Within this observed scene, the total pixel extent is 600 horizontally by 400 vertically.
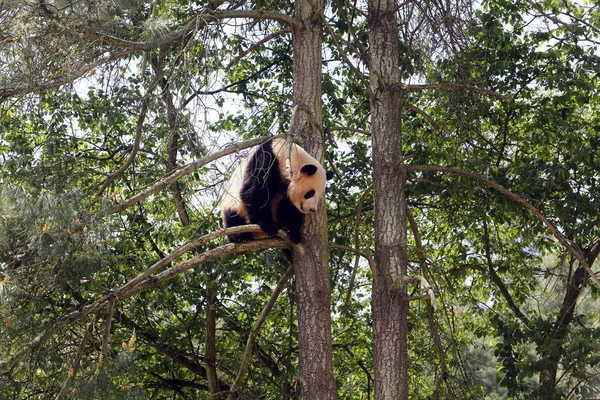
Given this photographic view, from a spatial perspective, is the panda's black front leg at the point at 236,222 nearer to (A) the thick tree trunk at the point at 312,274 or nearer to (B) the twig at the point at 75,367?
(A) the thick tree trunk at the point at 312,274

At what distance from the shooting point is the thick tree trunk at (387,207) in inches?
253

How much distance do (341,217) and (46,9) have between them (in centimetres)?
508

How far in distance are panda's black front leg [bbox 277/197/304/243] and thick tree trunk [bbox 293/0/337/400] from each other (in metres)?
0.06

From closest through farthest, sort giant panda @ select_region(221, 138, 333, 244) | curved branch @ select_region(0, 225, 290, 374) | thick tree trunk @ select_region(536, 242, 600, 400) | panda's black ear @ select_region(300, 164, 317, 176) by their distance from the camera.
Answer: curved branch @ select_region(0, 225, 290, 374) → panda's black ear @ select_region(300, 164, 317, 176) → giant panda @ select_region(221, 138, 333, 244) → thick tree trunk @ select_region(536, 242, 600, 400)

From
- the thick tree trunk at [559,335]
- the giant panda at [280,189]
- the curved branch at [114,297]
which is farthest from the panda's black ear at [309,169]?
the thick tree trunk at [559,335]

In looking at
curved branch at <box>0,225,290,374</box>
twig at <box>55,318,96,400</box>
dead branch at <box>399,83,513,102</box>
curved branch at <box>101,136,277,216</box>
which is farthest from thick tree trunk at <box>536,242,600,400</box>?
twig at <box>55,318,96,400</box>

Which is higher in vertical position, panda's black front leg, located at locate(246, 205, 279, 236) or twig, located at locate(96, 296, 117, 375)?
panda's black front leg, located at locate(246, 205, 279, 236)

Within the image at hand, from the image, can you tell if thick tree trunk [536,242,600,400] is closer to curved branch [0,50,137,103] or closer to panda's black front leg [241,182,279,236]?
panda's black front leg [241,182,279,236]

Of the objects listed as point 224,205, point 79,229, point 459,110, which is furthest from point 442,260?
point 79,229

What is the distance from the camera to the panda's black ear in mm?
6057

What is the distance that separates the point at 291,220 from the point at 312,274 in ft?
1.63

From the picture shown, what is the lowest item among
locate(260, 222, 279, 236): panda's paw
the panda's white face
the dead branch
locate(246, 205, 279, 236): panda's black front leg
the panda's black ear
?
locate(260, 222, 279, 236): panda's paw

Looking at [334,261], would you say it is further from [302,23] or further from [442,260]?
[302,23]

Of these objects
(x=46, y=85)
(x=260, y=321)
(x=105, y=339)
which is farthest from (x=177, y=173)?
(x=260, y=321)
